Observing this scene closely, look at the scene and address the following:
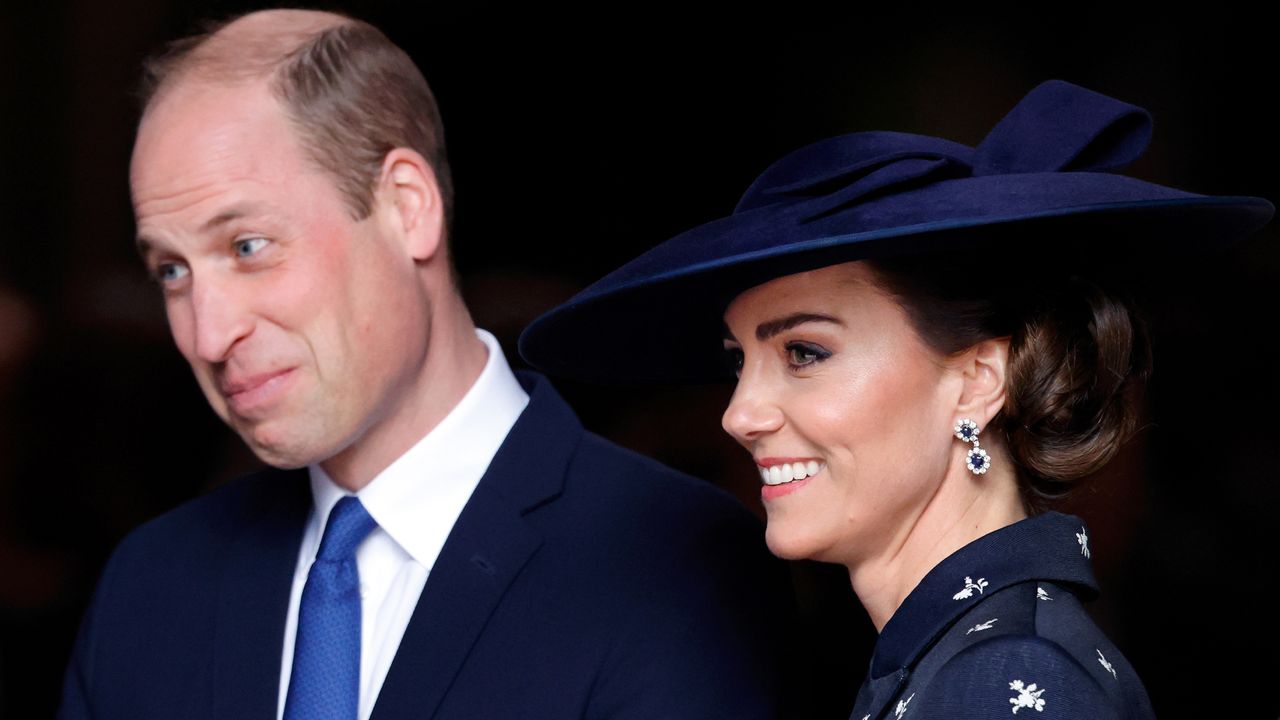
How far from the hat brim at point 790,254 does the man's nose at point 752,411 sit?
114mm

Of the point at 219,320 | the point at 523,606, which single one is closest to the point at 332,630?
the point at 523,606

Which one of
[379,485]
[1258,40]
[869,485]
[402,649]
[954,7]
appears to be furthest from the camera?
[954,7]

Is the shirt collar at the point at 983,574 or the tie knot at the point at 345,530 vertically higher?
the shirt collar at the point at 983,574

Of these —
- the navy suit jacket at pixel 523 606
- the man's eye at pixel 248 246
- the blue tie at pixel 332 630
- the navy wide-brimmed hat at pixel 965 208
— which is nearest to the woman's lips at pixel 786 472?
the navy wide-brimmed hat at pixel 965 208

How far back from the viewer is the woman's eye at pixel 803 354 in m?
1.61

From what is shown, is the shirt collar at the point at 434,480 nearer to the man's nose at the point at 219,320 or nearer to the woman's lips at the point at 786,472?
the man's nose at the point at 219,320

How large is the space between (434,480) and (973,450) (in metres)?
0.77

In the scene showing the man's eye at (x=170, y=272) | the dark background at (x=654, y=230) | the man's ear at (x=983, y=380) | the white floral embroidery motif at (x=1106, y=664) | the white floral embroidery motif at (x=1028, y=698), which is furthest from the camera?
the dark background at (x=654, y=230)

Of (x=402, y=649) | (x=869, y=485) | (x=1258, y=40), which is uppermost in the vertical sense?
(x=1258, y=40)

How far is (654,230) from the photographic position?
348 centimetres

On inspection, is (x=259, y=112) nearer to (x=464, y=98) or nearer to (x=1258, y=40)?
(x=464, y=98)

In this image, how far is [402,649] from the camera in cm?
185

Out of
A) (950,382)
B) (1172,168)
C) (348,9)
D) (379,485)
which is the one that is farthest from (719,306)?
(348,9)

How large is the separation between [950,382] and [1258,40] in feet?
5.74
